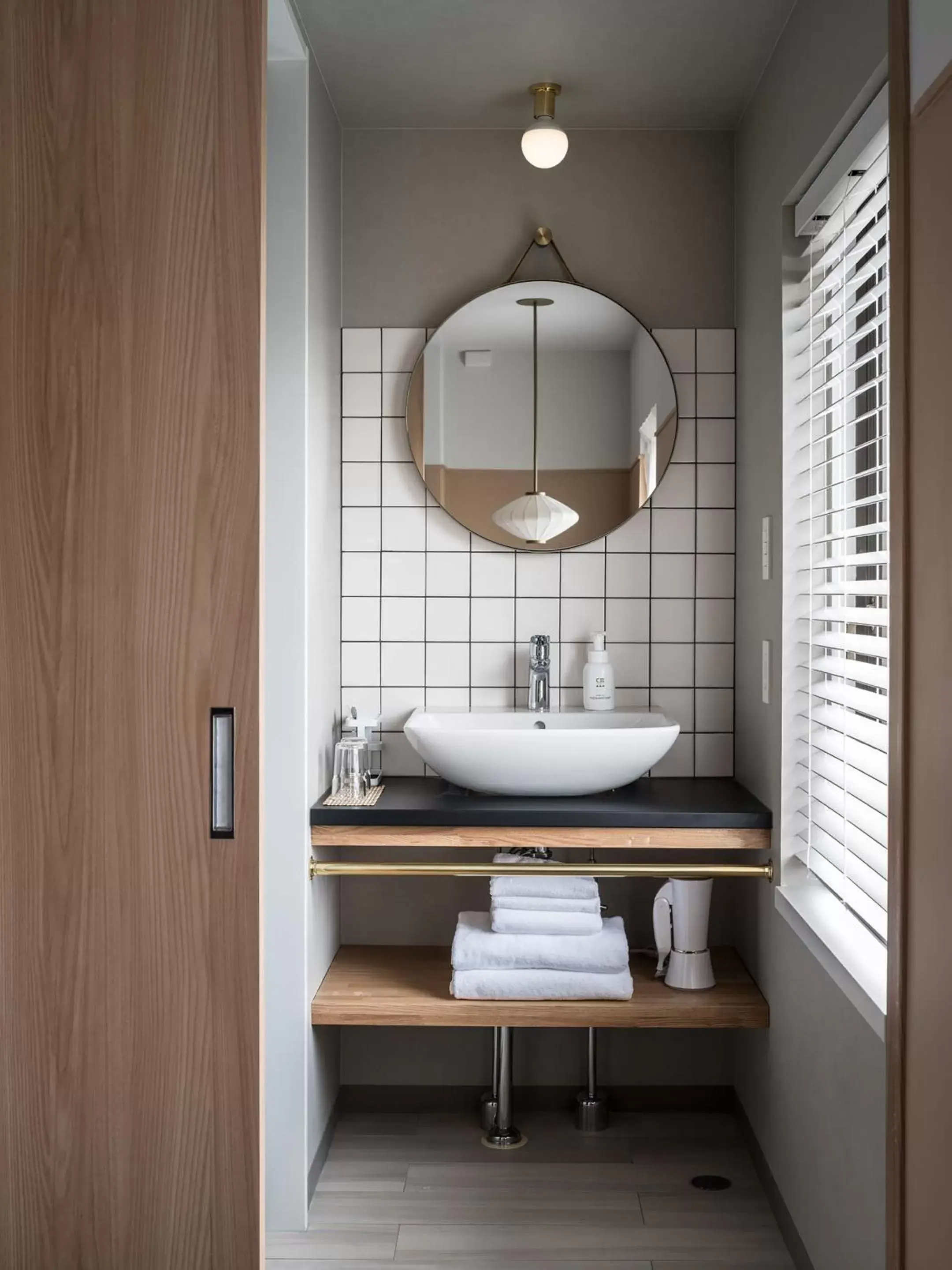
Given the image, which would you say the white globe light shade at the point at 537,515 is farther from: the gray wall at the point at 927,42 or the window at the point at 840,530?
the gray wall at the point at 927,42

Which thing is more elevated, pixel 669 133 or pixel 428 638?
pixel 669 133

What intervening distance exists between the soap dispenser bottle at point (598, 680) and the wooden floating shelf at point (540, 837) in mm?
430

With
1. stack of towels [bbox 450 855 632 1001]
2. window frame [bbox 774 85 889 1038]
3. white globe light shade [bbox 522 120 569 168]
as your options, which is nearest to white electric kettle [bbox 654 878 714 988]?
stack of towels [bbox 450 855 632 1001]

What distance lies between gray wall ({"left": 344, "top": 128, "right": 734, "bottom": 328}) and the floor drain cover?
77.6 inches

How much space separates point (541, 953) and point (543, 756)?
0.45 m

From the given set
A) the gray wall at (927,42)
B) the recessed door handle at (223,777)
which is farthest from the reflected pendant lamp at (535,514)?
the gray wall at (927,42)

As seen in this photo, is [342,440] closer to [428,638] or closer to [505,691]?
[428,638]

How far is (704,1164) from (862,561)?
148cm

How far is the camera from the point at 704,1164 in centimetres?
239

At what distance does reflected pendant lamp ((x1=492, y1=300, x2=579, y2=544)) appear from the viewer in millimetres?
2586

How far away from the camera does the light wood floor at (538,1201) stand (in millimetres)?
2055

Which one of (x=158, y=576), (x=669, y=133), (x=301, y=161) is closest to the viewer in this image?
(x=158, y=576)

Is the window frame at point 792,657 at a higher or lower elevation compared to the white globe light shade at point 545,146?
lower

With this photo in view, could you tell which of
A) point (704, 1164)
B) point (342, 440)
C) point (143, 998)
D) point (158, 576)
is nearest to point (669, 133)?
point (342, 440)
